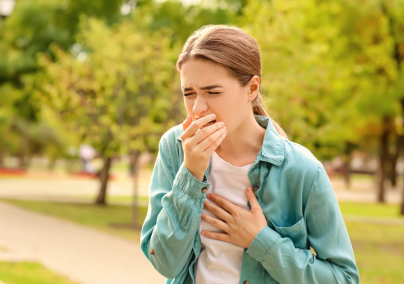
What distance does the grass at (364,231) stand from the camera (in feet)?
29.8

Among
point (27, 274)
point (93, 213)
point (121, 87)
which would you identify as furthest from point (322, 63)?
point (27, 274)

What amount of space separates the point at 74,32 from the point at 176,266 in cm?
1473

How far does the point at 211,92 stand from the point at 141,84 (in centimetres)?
1136

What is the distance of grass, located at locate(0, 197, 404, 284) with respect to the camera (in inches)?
357

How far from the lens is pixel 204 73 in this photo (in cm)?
185

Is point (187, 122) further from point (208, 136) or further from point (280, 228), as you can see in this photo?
point (280, 228)

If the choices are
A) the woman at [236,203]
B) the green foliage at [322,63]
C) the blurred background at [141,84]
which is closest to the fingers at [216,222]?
the woman at [236,203]

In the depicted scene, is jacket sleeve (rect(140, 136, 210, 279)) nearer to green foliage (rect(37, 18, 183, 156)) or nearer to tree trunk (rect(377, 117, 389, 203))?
green foliage (rect(37, 18, 183, 156))

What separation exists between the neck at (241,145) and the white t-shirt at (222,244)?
1.4 inches

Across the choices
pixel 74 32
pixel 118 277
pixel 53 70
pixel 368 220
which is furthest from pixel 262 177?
pixel 368 220

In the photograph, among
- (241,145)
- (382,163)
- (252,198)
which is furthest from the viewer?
(382,163)

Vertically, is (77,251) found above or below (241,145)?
below

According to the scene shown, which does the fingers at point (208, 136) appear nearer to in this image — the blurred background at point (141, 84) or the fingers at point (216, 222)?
the fingers at point (216, 222)

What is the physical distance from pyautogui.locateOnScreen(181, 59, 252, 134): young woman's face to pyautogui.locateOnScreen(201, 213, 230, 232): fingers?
34 cm
